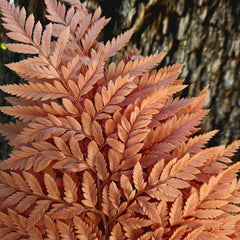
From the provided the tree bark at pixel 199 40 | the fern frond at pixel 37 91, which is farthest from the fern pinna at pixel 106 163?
the tree bark at pixel 199 40

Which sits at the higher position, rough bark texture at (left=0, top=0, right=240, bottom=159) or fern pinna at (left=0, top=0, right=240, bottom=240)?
rough bark texture at (left=0, top=0, right=240, bottom=159)

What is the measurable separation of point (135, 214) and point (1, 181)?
36 cm

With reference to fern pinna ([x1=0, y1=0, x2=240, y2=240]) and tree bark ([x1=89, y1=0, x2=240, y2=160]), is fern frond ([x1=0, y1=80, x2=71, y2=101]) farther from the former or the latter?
tree bark ([x1=89, y1=0, x2=240, y2=160])

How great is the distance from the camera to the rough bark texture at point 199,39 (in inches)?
39.5

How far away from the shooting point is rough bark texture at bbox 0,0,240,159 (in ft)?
3.29

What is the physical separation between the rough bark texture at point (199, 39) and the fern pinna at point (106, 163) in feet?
0.83

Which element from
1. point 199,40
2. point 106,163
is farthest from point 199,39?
point 106,163

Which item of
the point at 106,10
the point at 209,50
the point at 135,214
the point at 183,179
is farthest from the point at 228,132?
the point at 106,10

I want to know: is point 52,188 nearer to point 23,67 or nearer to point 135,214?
point 135,214

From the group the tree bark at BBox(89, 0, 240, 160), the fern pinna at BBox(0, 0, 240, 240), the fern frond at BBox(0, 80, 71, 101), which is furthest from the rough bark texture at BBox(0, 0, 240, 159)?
the fern frond at BBox(0, 80, 71, 101)

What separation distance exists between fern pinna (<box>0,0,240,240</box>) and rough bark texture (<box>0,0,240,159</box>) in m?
0.25

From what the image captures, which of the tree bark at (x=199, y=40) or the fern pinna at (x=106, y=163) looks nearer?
the fern pinna at (x=106, y=163)

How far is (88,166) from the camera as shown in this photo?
2.41 ft

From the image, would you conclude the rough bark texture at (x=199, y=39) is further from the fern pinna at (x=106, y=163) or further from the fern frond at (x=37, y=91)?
the fern frond at (x=37, y=91)
